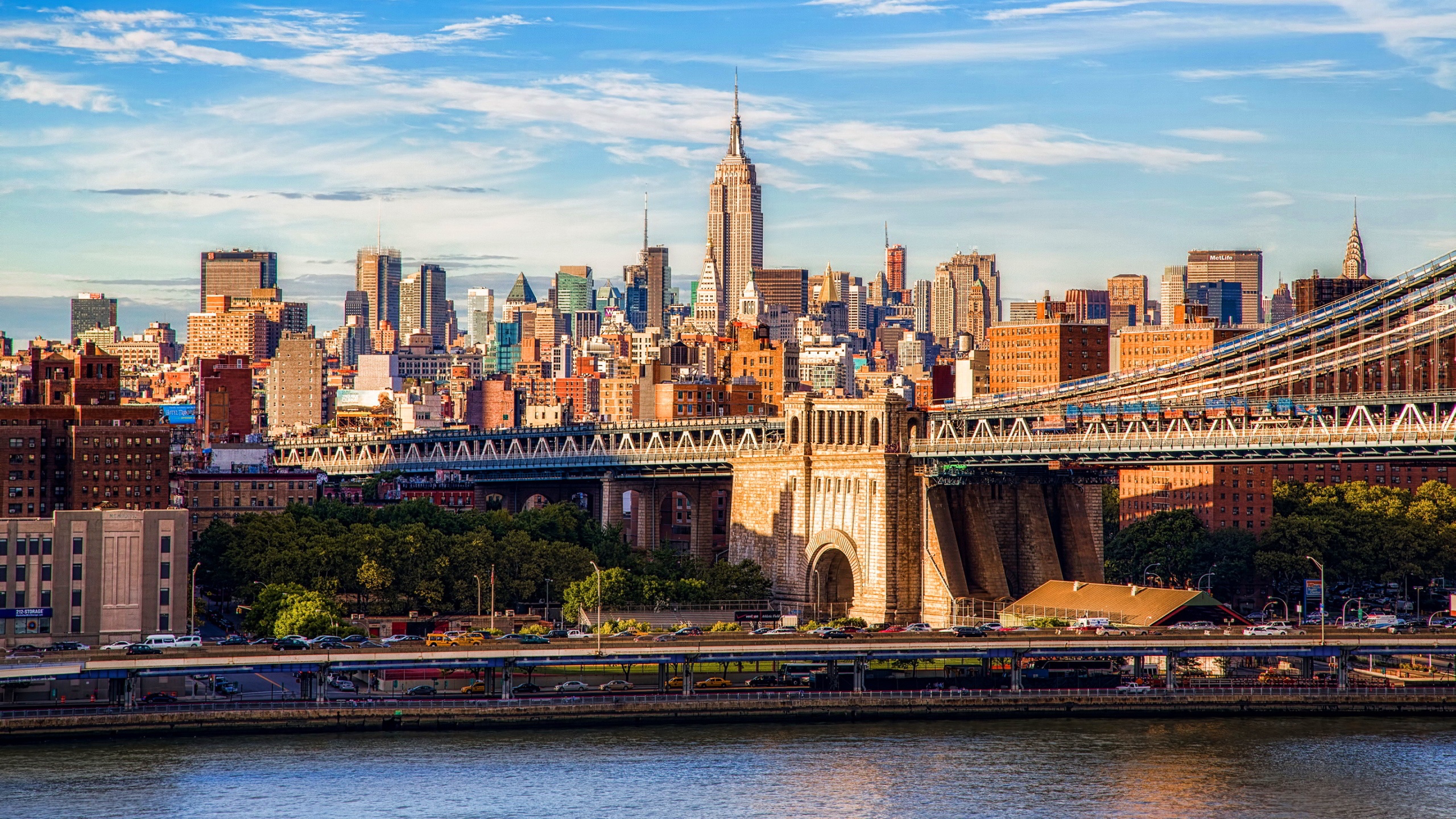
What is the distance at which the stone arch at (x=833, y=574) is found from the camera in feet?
426

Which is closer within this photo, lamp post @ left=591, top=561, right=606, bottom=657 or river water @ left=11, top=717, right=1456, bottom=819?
river water @ left=11, top=717, right=1456, bottom=819

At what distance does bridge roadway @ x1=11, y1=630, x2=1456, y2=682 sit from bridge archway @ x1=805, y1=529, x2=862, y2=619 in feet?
88.2

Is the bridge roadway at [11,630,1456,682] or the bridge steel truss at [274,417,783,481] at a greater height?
the bridge steel truss at [274,417,783,481]

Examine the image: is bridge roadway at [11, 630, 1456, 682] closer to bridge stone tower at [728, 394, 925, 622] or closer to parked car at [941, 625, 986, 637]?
parked car at [941, 625, 986, 637]

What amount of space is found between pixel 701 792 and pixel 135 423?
63265 mm

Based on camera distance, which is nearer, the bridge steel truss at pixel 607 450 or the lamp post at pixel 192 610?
the lamp post at pixel 192 610

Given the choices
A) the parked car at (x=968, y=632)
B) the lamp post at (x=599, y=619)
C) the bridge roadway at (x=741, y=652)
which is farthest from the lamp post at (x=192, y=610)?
the parked car at (x=968, y=632)

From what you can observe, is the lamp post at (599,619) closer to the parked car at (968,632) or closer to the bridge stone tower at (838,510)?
the bridge stone tower at (838,510)

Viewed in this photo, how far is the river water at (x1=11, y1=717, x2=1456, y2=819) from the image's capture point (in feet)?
250

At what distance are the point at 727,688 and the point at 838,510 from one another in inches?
1349

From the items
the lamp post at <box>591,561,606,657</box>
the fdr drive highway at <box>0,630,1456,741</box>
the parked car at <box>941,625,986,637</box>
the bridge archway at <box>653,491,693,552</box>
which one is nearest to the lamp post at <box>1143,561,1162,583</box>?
the bridge archway at <box>653,491,693,552</box>

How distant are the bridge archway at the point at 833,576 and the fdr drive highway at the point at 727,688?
2555 cm

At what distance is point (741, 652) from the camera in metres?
96.8

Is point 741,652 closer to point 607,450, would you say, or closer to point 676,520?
point 676,520
